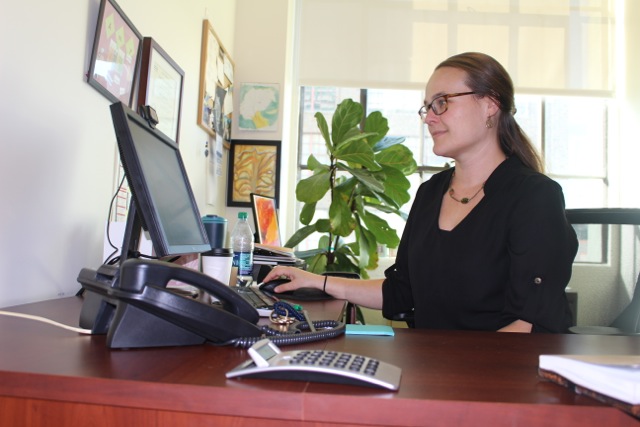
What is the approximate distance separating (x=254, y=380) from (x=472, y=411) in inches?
9.2

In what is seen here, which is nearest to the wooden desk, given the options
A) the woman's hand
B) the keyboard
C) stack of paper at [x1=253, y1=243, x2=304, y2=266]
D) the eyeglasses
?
the keyboard

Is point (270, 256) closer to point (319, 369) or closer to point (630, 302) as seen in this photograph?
point (630, 302)

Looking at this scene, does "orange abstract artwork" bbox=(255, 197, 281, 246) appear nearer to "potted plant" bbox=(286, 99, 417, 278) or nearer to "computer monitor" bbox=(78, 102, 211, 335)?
"potted plant" bbox=(286, 99, 417, 278)

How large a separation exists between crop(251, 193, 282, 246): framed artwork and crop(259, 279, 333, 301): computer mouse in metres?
0.97

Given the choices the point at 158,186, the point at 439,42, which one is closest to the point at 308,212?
the point at 439,42

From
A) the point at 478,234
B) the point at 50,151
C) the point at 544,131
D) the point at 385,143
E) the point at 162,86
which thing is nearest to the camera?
the point at 50,151

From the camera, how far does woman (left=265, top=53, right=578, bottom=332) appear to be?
50.8 inches

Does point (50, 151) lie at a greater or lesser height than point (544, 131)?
lesser

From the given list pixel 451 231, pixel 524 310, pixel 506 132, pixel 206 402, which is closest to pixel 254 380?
pixel 206 402

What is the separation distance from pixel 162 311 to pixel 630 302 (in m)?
1.61

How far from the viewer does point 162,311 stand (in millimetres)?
745

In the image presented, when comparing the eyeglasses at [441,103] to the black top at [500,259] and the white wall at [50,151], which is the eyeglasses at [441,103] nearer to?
the black top at [500,259]

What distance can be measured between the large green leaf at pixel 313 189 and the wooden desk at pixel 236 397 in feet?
7.92


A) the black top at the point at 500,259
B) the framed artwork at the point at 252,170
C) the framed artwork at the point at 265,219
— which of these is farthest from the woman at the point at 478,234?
the framed artwork at the point at 252,170
